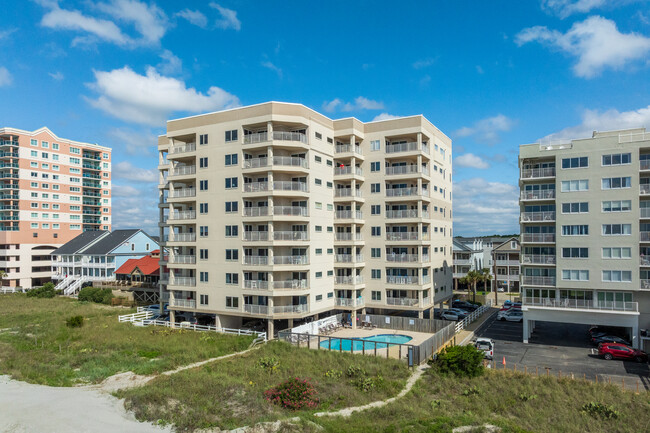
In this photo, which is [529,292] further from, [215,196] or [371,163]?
[215,196]

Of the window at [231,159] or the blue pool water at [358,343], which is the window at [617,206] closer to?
the blue pool water at [358,343]

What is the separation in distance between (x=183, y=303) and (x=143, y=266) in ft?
82.8

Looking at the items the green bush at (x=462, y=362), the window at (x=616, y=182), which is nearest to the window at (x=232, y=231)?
the green bush at (x=462, y=362)

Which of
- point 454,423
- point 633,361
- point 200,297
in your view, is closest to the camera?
point 454,423

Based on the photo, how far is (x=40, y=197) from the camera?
8512 centimetres

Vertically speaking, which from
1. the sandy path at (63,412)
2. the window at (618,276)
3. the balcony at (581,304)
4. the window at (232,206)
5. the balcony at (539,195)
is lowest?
the sandy path at (63,412)

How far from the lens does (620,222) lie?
3816cm

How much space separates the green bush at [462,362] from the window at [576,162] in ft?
69.2

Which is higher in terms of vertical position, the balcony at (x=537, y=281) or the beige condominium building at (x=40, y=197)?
the beige condominium building at (x=40, y=197)

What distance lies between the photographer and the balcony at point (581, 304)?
125 feet

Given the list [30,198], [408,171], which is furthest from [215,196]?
[30,198]

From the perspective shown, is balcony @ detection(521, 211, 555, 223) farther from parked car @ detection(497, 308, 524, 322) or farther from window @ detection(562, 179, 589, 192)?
parked car @ detection(497, 308, 524, 322)

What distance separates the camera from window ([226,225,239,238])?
4300cm

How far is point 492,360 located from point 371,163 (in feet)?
78.9
